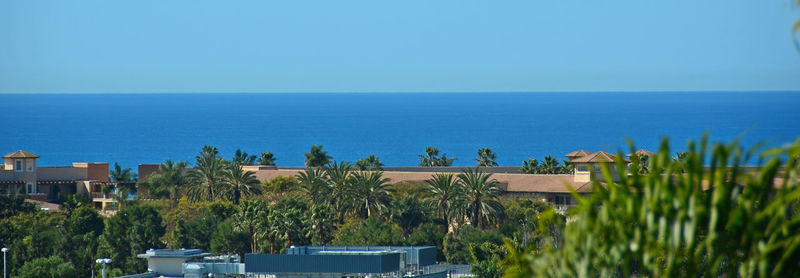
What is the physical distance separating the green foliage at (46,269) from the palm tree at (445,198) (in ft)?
74.7

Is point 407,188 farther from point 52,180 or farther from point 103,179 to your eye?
point 52,180

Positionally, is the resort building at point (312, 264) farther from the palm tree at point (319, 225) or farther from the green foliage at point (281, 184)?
the green foliage at point (281, 184)

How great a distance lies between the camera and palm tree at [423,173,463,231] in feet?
257

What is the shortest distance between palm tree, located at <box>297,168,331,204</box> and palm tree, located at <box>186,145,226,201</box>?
6749 millimetres

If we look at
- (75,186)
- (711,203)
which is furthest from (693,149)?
(75,186)

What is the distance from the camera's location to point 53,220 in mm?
79000

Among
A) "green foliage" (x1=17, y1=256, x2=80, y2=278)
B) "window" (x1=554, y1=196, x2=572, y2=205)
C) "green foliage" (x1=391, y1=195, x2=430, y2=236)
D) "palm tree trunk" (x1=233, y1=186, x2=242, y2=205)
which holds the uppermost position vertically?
"palm tree trunk" (x1=233, y1=186, x2=242, y2=205)

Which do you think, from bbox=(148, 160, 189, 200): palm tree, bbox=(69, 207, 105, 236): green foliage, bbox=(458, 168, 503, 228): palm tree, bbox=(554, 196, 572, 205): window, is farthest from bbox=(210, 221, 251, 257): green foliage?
bbox=(148, 160, 189, 200): palm tree

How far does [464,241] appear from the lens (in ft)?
225

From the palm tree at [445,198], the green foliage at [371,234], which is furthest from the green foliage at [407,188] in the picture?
the green foliage at [371,234]

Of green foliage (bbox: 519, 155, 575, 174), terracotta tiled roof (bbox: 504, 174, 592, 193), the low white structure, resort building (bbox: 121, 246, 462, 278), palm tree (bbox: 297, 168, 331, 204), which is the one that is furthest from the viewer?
green foliage (bbox: 519, 155, 575, 174)

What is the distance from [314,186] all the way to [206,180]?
10785 mm

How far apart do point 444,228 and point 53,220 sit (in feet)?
72.6

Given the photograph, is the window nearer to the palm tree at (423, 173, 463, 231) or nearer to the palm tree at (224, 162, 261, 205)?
the palm tree at (423, 173, 463, 231)
